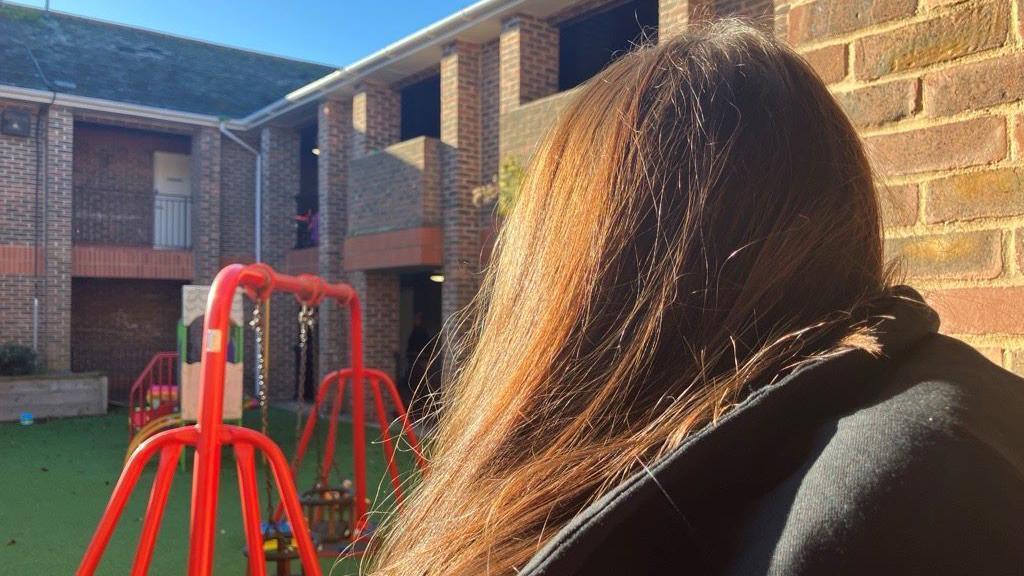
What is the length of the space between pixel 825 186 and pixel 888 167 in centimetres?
73

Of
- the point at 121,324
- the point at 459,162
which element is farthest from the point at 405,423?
the point at 121,324

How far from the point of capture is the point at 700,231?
833 millimetres

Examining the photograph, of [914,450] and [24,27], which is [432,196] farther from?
[24,27]

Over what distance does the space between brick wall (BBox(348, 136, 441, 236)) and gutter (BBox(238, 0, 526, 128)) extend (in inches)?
53.4

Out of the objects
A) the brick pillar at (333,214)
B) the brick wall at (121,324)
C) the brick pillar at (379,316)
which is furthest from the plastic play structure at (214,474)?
the brick wall at (121,324)

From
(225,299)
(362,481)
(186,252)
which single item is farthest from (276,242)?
(225,299)

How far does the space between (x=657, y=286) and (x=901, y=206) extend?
88 cm

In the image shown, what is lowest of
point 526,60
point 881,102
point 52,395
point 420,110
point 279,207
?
point 52,395

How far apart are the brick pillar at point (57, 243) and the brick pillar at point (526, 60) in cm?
1007

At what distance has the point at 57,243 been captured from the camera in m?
15.6

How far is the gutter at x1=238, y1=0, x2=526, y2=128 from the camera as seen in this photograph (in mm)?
10453

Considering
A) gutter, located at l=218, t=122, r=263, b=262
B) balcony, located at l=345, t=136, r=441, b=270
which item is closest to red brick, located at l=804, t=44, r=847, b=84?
balcony, located at l=345, t=136, r=441, b=270

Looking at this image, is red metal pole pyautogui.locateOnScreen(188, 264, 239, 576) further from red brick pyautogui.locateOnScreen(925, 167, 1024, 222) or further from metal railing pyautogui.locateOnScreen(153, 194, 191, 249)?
metal railing pyautogui.locateOnScreen(153, 194, 191, 249)

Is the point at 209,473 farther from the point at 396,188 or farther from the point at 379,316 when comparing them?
the point at 379,316
